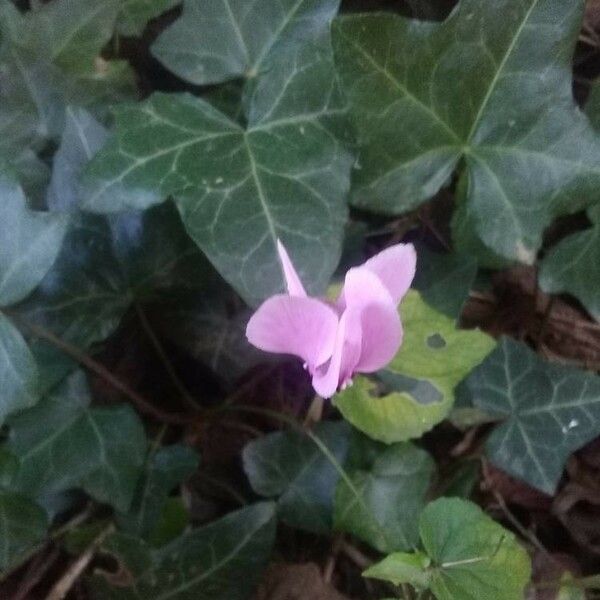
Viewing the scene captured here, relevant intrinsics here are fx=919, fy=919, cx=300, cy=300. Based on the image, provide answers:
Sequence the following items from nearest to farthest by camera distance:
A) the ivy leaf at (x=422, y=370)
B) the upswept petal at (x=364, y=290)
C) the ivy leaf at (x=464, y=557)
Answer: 1. the upswept petal at (x=364, y=290)
2. the ivy leaf at (x=464, y=557)
3. the ivy leaf at (x=422, y=370)

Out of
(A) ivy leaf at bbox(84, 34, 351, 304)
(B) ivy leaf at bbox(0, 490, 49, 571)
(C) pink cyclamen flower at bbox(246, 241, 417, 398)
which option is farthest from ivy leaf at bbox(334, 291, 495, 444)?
(B) ivy leaf at bbox(0, 490, 49, 571)

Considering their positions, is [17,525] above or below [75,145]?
below

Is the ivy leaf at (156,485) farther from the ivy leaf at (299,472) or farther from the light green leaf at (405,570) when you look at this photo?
the light green leaf at (405,570)

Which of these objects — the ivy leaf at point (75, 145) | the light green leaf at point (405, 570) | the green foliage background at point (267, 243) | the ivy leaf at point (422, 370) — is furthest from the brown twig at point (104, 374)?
the light green leaf at point (405, 570)

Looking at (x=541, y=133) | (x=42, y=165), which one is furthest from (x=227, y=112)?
(x=541, y=133)

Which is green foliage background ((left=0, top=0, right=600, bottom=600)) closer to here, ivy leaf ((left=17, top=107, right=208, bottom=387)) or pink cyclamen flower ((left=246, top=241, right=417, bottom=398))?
ivy leaf ((left=17, top=107, right=208, bottom=387))

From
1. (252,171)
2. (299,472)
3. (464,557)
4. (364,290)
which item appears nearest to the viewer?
(364,290)

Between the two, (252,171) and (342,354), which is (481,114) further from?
(342,354)

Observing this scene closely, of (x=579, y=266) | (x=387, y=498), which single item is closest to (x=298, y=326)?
(x=387, y=498)

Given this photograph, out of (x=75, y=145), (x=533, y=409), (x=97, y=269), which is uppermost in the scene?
(x=75, y=145)
